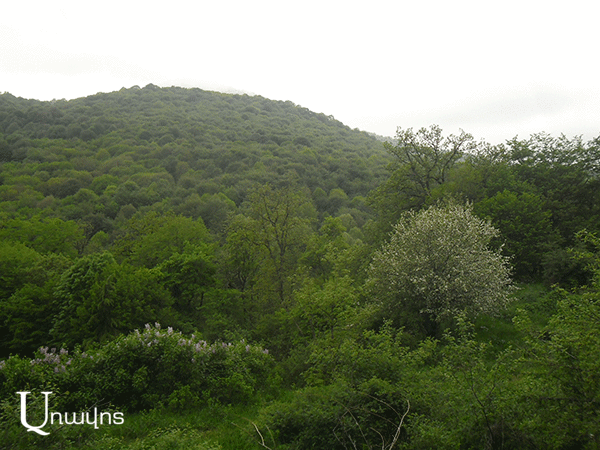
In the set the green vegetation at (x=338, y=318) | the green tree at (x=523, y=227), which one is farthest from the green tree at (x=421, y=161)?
the green tree at (x=523, y=227)

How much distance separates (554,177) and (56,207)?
57.8 meters

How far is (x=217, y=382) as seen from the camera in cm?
1178

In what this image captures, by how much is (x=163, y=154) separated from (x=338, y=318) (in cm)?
6789

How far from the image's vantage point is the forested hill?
182ft

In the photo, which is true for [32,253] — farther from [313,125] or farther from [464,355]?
[313,125]

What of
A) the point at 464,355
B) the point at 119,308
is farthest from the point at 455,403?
the point at 119,308

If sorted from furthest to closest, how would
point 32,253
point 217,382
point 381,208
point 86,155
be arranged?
point 86,155 < point 381,208 < point 32,253 < point 217,382

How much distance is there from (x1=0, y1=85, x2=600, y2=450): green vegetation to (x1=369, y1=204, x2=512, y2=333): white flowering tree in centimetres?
10

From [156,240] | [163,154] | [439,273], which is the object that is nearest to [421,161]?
[439,273]

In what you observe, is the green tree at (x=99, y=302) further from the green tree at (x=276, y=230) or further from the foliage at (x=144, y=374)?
the green tree at (x=276, y=230)

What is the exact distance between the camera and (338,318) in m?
15.1

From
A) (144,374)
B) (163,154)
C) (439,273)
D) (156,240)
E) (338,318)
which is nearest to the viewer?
(144,374)

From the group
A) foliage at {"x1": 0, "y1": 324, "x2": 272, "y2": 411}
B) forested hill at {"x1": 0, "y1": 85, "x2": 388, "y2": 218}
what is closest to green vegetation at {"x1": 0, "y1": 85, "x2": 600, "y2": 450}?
foliage at {"x1": 0, "y1": 324, "x2": 272, "y2": 411}

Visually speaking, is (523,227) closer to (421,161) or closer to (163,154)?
(421,161)
